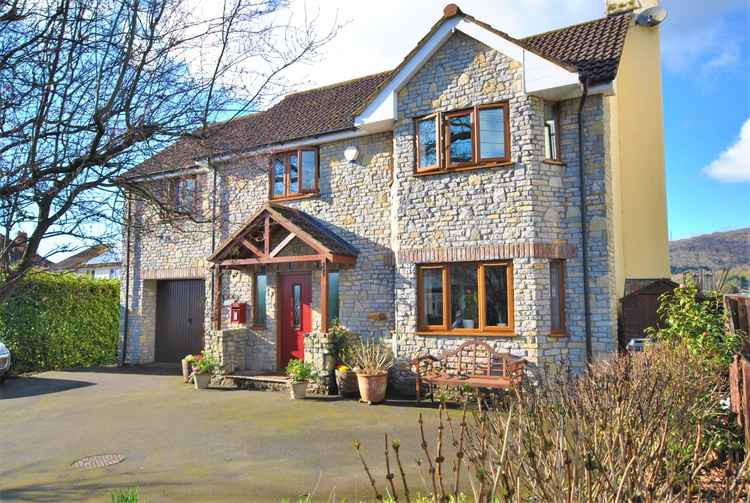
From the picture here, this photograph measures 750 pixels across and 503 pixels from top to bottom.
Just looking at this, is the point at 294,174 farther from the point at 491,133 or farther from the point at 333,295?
the point at 491,133

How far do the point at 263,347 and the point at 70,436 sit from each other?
5.78m

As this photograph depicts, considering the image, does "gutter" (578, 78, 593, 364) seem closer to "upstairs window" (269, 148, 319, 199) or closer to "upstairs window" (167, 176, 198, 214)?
"upstairs window" (269, 148, 319, 199)

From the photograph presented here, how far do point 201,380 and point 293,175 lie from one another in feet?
18.5

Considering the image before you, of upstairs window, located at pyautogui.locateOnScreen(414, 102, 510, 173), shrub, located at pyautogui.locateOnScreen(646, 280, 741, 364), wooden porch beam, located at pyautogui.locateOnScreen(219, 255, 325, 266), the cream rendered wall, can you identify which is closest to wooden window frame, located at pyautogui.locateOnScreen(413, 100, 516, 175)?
upstairs window, located at pyautogui.locateOnScreen(414, 102, 510, 173)

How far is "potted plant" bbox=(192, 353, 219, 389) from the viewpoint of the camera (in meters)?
12.5

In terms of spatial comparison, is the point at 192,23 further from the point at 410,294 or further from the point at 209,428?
the point at 410,294

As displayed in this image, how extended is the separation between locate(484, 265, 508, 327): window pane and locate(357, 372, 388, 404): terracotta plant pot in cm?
244

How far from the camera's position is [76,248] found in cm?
420

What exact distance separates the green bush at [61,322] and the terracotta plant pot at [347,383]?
29.3 feet

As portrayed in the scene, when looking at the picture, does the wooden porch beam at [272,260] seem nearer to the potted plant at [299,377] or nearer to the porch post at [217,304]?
the porch post at [217,304]

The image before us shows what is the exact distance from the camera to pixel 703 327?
6.93 m

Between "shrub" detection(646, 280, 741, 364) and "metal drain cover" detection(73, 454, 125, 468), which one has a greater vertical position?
"shrub" detection(646, 280, 741, 364)

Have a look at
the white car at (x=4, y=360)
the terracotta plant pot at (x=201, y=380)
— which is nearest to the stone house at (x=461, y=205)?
the terracotta plant pot at (x=201, y=380)

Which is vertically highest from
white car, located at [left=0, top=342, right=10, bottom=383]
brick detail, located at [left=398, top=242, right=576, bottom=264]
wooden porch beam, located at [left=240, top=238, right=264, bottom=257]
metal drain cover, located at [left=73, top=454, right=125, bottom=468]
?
wooden porch beam, located at [left=240, top=238, right=264, bottom=257]
